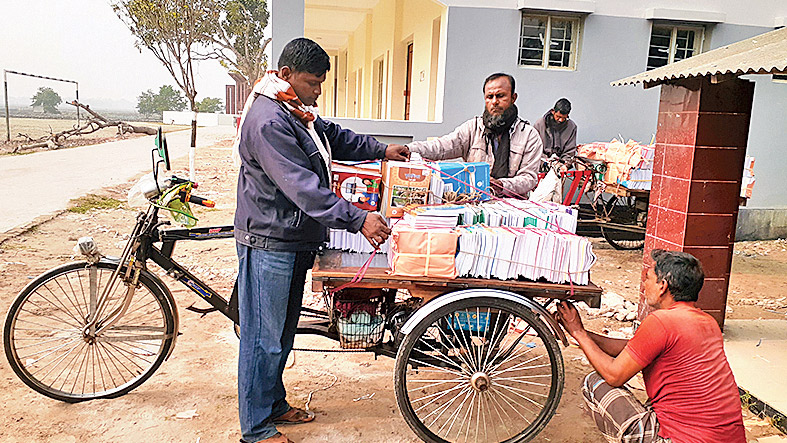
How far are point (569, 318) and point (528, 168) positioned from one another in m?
1.62

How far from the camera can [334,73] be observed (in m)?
24.0

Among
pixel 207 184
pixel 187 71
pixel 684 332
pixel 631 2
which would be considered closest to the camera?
pixel 684 332

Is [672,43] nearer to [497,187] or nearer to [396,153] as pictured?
[497,187]

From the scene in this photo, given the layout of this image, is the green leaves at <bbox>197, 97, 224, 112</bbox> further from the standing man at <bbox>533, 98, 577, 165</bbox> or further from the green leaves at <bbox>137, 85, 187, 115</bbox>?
the standing man at <bbox>533, 98, 577, 165</bbox>

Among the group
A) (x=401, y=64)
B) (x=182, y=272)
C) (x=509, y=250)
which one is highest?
(x=401, y=64)

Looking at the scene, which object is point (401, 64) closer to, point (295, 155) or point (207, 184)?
point (207, 184)

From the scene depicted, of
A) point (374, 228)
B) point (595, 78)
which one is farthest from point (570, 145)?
point (374, 228)

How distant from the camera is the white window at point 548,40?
870 cm

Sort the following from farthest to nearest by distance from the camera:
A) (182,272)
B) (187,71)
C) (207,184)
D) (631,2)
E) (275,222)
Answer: (187,71) → (207,184) → (631,2) → (182,272) → (275,222)

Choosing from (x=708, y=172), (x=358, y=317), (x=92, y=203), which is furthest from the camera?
(x=92, y=203)

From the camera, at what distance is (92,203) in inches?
419

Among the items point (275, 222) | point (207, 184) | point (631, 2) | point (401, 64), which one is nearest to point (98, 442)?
point (275, 222)

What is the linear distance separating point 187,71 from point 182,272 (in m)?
14.6

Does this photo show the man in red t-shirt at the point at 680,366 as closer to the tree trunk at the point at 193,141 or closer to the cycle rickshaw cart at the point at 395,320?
the cycle rickshaw cart at the point at 395,320
